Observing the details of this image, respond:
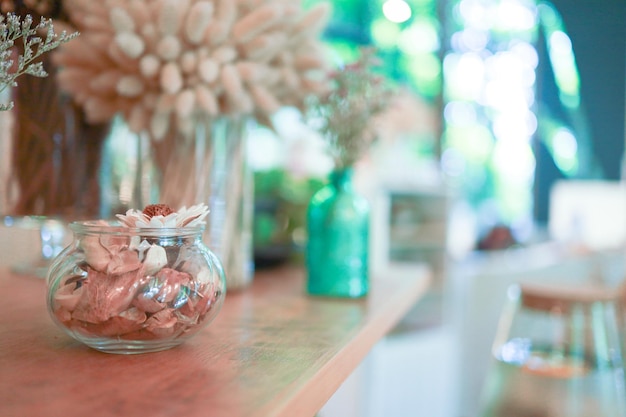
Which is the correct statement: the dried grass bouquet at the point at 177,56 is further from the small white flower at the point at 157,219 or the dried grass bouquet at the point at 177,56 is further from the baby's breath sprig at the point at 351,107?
the small white flower at the point at 157,219

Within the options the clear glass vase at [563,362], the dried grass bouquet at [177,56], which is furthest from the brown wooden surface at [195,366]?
the clear glass vase at [563,362]

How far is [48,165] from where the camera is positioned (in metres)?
1.01

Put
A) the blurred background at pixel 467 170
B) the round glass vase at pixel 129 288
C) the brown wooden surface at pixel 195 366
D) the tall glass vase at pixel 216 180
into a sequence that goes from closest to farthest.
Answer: the brown wooden surface at pixel 195 366 → the round glass vase at pixel 129 288 → the tall glass vase at pixel 216 180 → the blurred background at pixel 467 170

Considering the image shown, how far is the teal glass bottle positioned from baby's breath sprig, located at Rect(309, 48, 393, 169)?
7 centimetres

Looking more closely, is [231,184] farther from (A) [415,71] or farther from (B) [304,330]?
(A) [415,71]

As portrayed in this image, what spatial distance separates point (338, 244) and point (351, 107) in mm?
238

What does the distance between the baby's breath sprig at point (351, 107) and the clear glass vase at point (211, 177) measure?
0.46 feet

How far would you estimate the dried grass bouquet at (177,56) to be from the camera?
887mm

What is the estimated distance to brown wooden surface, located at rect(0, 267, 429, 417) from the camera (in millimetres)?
508

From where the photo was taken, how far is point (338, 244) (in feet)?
3.78

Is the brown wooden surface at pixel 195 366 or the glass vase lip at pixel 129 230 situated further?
the glass vase lip at pixel 129 230

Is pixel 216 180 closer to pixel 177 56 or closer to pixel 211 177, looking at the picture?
pixel 211 177

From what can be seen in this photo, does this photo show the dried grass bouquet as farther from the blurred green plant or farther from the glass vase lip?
the blurred green plant

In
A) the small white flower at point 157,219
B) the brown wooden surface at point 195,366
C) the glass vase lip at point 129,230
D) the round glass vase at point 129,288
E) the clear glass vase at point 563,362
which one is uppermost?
the small white flower at point 157,219
